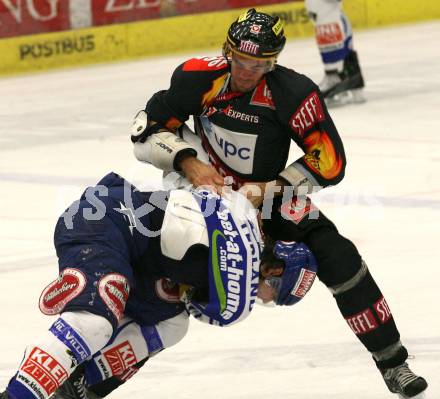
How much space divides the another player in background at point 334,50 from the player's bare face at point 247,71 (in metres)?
7.37

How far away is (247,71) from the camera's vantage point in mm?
5551

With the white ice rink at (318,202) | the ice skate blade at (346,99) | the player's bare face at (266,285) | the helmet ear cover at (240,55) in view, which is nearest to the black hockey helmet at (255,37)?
the helmet ear cover at (240,55)

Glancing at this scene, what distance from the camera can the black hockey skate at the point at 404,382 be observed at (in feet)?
17.7

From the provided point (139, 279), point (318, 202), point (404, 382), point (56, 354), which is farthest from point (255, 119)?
point (318, 202)

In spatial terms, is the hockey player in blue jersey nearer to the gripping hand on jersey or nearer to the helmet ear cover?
the gripping hand on jersey

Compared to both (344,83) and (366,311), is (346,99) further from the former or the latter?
(366,311)

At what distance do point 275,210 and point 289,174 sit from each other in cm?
15

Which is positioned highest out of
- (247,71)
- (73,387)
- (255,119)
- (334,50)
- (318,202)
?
(247,71)

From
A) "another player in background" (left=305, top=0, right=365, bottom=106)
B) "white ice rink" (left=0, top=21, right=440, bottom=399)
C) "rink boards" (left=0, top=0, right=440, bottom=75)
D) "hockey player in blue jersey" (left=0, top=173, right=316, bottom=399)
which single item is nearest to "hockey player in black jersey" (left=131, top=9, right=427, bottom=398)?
"hockey player in blue jersey" (left=0, top=173, right=316, bottom=399)

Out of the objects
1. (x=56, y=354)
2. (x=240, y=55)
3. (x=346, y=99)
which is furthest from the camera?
(x=346, y=99)

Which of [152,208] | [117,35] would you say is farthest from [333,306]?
Answer: [117,35]

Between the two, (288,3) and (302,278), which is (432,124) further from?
(302,278)

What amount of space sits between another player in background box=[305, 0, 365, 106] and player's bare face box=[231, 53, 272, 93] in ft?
24.2

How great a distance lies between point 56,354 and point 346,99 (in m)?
8.88
